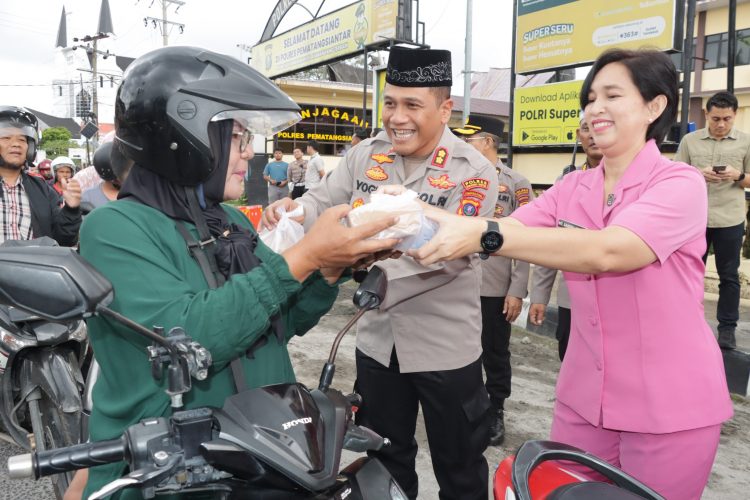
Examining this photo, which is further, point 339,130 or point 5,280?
point 339,130

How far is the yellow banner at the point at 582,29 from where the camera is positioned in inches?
283

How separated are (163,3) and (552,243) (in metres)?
43.0

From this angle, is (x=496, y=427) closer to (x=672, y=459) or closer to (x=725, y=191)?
→ (x=672, y=459)

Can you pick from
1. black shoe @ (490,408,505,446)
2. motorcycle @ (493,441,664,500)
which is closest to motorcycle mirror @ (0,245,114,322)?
motorcycle @ (493,441,664,500)

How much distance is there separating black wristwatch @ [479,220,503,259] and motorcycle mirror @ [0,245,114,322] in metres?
1.10

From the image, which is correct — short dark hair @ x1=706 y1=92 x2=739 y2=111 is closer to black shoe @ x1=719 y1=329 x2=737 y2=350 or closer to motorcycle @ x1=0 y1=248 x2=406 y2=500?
black shoe @ x1=719 y1=329 x2=737 y2=350

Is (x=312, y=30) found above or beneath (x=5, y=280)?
above

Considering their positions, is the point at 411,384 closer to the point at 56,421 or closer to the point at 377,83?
the point at 56,421

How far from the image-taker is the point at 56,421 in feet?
10.9

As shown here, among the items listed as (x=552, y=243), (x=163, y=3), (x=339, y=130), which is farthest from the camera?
(x=163, y=3)

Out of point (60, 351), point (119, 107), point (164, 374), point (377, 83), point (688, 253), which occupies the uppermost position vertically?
point (377, 83)

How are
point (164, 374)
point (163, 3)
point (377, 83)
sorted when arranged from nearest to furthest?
point (164, 374) → point (377, 83) → point (163, 3)

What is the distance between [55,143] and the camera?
46.1 meters

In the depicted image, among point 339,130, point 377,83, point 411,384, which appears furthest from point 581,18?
point 339,130
